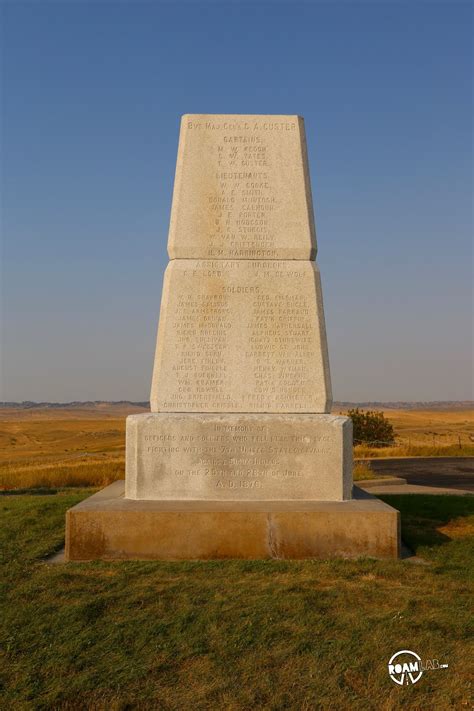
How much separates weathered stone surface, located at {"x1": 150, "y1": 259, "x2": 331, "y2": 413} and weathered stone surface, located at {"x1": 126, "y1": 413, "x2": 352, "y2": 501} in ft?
1.50

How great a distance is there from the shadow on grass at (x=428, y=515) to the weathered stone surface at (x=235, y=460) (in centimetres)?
122

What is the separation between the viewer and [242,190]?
7.96 metres

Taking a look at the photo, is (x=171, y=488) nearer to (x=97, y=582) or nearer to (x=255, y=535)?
(x=255, y=535)

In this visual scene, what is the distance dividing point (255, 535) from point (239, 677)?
105 inches

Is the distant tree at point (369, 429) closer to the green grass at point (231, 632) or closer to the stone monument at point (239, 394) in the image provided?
the stone monument at point (239, 394)

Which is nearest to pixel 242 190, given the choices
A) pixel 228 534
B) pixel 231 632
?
pixel 228 534

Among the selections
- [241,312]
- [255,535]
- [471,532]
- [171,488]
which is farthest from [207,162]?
[471,532]

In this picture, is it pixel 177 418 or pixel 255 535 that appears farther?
pixel 177 418

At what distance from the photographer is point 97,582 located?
5.70 meters

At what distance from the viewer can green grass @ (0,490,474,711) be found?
363 cm

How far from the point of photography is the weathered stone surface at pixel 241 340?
7559 mm

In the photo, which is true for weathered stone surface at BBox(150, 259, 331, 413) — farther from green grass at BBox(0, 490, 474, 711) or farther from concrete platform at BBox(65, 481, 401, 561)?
green grass at BBox(0, 490, 474, 711)

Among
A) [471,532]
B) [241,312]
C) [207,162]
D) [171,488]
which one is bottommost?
[471,532]

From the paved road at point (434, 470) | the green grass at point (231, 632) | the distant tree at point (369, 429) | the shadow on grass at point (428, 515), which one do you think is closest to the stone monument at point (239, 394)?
the green grass at point (231, 632)
